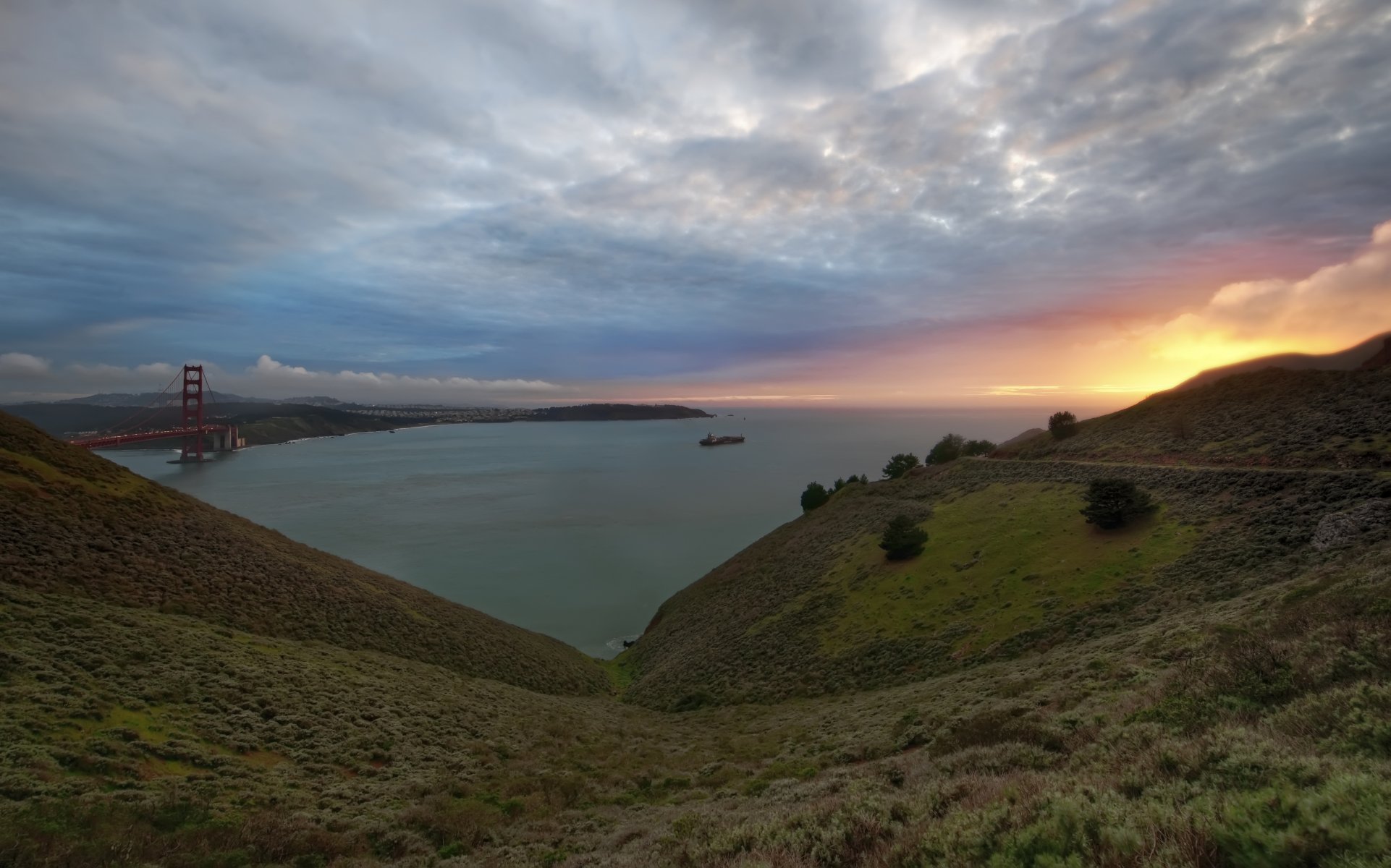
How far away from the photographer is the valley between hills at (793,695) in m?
4.31

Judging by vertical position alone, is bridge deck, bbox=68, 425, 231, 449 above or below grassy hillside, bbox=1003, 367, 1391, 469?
below

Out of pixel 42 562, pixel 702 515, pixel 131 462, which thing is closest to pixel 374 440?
pixel 131 462

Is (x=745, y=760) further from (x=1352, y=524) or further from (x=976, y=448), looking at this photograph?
(x=976, y=448)

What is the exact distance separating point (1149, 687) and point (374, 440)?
21000 cm

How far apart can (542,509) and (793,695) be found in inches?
2421

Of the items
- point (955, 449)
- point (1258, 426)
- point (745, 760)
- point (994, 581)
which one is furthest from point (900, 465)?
point (745, 760)

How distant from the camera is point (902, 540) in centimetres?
2109

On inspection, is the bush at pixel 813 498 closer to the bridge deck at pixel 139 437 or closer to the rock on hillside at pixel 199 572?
the rock on hillside at pixel 199 572

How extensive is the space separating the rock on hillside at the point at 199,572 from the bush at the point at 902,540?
12.9 metres

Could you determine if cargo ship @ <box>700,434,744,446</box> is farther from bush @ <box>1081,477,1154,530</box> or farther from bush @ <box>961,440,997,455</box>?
bush @ <box>1081,477,1154,530</box>

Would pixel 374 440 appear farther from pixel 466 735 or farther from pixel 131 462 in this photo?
pixel 466 735

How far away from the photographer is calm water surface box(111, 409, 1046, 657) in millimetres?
41438

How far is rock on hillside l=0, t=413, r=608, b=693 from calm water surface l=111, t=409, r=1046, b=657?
482 inches

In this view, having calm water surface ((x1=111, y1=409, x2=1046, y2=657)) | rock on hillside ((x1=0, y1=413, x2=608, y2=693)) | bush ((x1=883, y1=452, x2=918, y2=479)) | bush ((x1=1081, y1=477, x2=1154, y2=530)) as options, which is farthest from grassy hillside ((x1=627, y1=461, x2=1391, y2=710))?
bush ((x1=883, y1=452, x2=918, y2=479))
